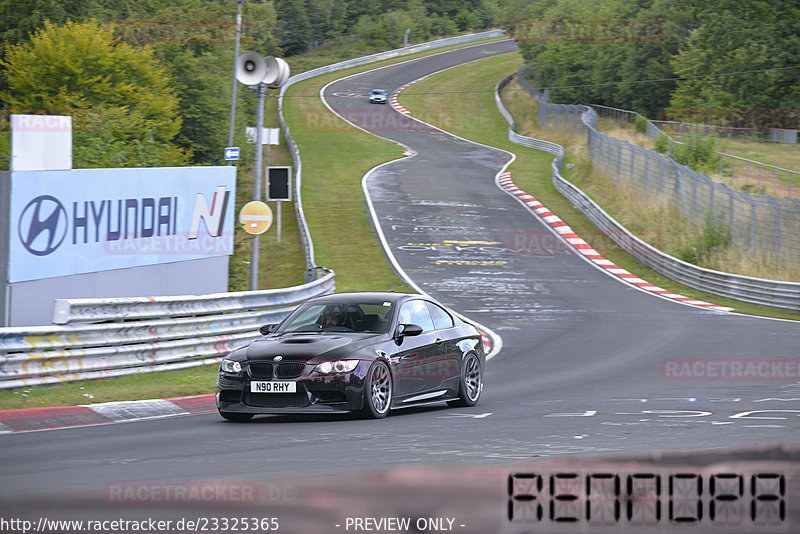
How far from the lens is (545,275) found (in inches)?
1227

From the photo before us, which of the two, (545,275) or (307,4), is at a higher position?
(307,4)

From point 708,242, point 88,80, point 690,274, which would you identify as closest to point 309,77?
point 88,80

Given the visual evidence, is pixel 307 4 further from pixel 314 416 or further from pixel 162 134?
pixel 314 416

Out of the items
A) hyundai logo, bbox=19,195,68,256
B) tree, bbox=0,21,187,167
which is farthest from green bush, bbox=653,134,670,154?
hyundai logo, bbox=19,195,68,256

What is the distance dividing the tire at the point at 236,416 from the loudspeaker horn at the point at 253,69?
9.67m

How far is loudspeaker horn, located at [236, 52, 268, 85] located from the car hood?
29.8 ft

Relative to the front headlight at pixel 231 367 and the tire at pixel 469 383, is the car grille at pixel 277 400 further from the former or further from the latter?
the tire at pixel 469 383

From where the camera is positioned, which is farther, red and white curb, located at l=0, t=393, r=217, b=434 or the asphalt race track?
red and white curb, located at l=0, t=393, r=217, b=434

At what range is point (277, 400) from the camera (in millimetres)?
10430

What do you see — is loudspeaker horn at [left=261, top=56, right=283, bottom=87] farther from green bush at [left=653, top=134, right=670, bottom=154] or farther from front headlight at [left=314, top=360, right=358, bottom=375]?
green bush at [left=653, top=134, right=670, bottom=154]

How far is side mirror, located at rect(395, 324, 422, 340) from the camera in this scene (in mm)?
11266

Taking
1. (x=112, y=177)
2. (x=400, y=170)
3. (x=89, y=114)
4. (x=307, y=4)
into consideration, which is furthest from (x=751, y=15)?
(x=307, y=4)

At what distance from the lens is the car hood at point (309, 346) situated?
10.5 m

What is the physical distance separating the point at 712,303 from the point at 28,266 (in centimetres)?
1915
